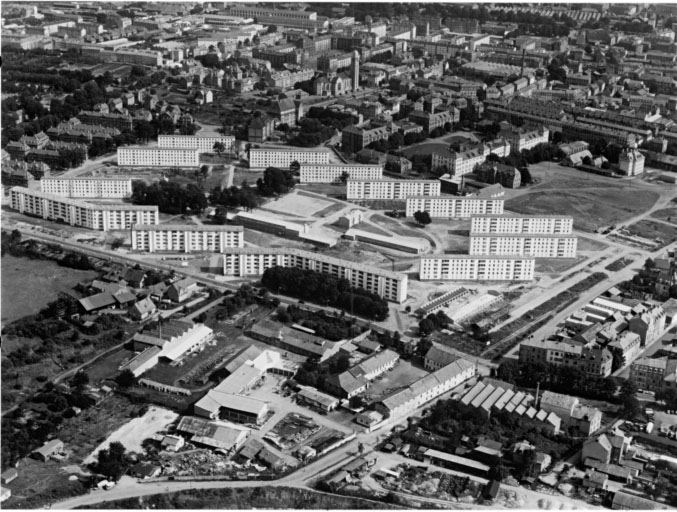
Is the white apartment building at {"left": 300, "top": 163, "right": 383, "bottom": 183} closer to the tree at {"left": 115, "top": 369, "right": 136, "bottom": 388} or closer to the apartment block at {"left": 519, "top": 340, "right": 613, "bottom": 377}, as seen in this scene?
the apartment block at {"left": 519, "top": 340, "right": 613, "bottom": 377}

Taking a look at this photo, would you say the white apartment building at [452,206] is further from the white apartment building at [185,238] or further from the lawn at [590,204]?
the white apartment building at [185,238]

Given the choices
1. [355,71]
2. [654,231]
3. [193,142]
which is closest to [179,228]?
[193,142]

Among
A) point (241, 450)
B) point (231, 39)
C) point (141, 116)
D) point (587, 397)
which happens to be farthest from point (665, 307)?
point (231, 39)

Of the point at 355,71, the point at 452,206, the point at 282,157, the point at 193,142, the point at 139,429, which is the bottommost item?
the point at 139,429

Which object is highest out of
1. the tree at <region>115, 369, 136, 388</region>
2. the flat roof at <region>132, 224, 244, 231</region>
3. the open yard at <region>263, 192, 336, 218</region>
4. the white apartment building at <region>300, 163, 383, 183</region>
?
the white apartment building at <region>300, 163, 383, 183</region>

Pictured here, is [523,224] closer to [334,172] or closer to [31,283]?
[334,172]

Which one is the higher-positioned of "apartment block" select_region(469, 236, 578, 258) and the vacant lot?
"apartment block" select_region(469, 236, 578, 258)

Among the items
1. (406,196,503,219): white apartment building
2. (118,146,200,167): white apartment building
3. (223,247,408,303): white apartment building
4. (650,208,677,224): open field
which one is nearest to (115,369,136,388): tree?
(223,247,408,303): white apartment building
